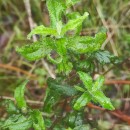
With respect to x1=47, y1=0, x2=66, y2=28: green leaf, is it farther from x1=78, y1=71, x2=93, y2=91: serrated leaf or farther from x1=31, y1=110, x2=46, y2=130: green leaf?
x1=31, y1=110, x2=46, y2=130: green leaf

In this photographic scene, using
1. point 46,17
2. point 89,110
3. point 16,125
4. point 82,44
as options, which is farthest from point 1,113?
point 82,44

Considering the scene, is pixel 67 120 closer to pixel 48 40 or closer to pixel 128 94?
pixel 48 40

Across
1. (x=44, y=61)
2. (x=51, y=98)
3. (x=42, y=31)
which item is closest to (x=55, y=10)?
(x=42, y=31)

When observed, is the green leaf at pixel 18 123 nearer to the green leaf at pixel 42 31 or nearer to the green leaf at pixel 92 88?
the green leaf at pixel 92 88

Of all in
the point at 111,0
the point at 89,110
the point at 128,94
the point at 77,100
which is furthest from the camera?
the point at 111,0

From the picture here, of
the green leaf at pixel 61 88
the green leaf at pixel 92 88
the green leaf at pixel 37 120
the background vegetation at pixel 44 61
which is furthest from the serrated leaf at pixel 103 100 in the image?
the background vegetation at pixel 44 61
